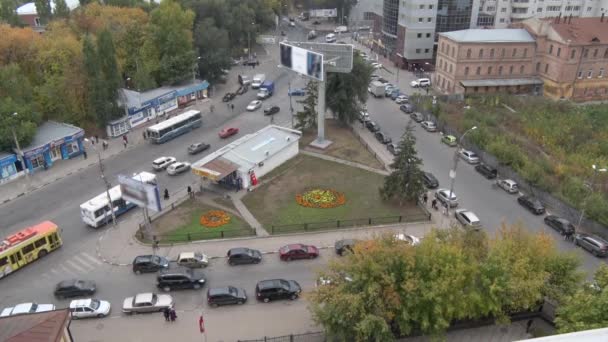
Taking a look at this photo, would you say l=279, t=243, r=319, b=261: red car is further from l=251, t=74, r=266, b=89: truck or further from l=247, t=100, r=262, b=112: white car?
l=251, t=74, r=266, b=89: truck

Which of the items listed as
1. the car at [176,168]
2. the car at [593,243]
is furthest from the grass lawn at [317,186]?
the car at [593,243]

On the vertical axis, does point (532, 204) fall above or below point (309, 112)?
below

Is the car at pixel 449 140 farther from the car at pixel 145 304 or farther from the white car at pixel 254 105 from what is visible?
the car at pixel 145 304

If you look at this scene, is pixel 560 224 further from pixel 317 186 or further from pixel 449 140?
pixel 317 186

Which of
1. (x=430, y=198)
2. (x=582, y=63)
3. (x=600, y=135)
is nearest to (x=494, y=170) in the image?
(x=430, y=198)

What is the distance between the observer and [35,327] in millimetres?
23172

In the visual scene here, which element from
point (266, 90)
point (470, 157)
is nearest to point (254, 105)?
point (266, 90)

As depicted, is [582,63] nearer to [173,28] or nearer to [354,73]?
[354,73]

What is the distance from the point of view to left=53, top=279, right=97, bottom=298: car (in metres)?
30.9

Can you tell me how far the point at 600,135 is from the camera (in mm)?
52719

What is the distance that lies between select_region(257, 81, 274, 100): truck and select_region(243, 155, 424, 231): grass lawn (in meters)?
20.8

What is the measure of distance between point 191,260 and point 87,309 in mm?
7257

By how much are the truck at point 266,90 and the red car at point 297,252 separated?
3797 cm

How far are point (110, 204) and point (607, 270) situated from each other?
3408 centimetres
